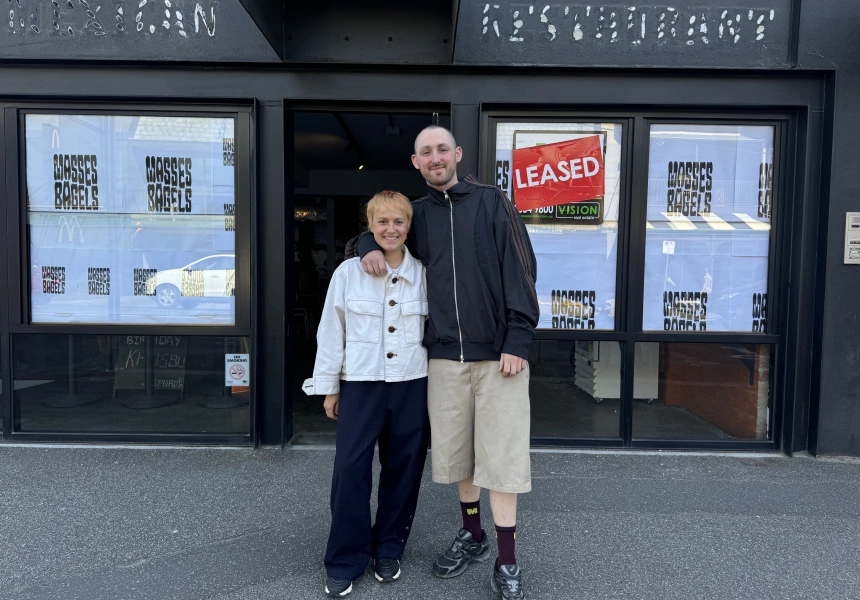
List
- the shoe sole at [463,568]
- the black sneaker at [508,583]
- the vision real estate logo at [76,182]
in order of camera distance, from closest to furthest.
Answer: the black sneaker at [508,583] < the shoe sole at [463,568] < the vision real estate logo at [76,182]

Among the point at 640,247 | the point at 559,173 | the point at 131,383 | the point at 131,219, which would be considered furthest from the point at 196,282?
the point at 640,247

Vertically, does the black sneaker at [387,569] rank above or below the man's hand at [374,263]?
below

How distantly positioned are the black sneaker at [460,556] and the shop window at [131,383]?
7.89 feet

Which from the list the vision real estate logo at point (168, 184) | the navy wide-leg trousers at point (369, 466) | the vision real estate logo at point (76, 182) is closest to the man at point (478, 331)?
the navy wide-leg trousers at point (369, 466)

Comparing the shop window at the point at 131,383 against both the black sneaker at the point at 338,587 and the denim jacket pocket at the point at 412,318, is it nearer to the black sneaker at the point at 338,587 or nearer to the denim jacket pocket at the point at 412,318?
the black sneaker at the point at 338,587

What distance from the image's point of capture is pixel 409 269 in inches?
101

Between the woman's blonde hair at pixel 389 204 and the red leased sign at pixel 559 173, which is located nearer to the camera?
the woman's blonde hair at pixel 389 204

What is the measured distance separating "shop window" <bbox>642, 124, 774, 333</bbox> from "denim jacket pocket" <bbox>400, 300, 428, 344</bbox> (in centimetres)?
259

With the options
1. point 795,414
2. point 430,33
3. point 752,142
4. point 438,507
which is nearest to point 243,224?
point 430,33

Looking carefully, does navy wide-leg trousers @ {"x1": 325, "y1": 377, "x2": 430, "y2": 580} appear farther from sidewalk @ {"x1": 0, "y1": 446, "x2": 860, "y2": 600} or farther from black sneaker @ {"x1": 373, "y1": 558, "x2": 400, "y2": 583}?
sidewalk @ {"x1": 0, "y1": 446, "x2": 860, "y2": 600}

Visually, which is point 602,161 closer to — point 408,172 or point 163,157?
point 163,157

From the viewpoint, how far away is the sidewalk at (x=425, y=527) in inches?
101

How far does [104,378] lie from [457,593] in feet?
11.9

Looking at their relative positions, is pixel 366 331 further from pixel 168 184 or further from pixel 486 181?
pixel 168 184
